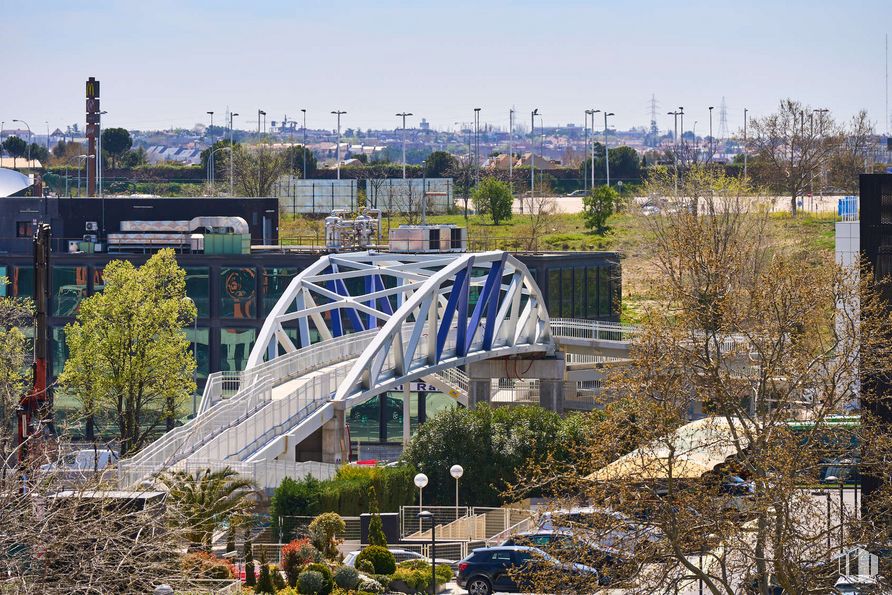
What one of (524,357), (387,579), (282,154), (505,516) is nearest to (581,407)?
(524,357)

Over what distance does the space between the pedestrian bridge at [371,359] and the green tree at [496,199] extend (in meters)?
42.6

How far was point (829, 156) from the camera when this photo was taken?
450ft

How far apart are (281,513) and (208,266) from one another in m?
37.3

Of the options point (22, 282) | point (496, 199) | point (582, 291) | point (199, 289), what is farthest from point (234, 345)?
point (496, 199)

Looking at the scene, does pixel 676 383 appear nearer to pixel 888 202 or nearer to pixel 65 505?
pixel 888 202

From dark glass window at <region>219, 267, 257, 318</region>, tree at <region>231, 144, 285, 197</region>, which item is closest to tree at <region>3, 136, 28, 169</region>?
tree at <region>231, 144, 285, 197</region>

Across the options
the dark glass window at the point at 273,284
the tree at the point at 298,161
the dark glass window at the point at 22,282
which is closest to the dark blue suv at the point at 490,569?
the dark glass window at the point at 273,284

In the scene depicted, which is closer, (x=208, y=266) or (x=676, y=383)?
(x=676, y=383)

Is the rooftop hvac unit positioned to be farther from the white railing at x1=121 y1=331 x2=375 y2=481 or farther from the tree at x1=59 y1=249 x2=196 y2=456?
the tree at x1=59 y1=249 x2=196 y2=456

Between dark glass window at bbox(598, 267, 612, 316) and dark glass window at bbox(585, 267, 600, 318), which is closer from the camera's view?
dark glass window at bbox(585, 267, 600, 318)

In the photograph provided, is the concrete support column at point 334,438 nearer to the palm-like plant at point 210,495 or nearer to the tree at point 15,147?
the palm-like plant at point 210,495

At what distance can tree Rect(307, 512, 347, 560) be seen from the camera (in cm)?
4044

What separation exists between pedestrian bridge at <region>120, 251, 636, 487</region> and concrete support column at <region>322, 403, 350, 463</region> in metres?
0.05

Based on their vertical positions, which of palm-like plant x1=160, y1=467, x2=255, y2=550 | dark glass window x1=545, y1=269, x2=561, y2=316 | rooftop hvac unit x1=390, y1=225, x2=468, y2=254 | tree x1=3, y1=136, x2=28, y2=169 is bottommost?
palm-like plant x1=160, y1=467, x2=255, y2=550
